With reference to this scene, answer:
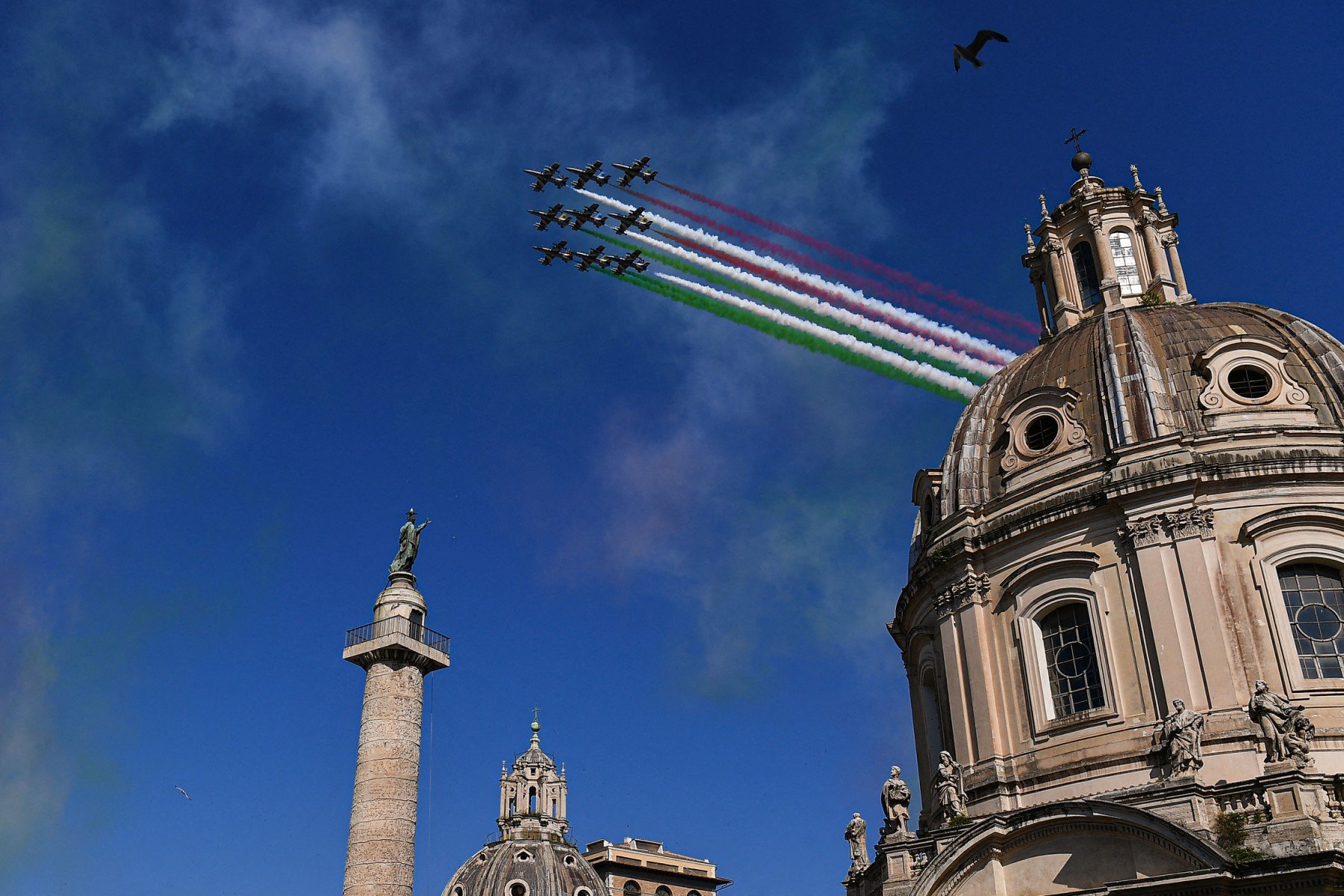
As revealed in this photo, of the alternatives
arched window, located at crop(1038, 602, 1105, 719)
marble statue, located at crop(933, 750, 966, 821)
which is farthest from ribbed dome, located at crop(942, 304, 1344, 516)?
marble statue, located at crop(933, 750, 966, 821)

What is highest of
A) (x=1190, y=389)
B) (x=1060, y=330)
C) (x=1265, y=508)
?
(x=1060, y=330)

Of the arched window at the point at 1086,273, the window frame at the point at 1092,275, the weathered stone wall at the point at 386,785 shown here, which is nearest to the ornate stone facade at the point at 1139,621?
the window frame at the point at 1092,275

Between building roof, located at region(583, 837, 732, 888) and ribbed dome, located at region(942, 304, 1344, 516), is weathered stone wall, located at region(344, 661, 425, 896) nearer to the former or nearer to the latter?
ribbed dome, located at region(942, 304, 1344, 516)

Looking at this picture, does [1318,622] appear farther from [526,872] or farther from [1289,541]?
[526,872]

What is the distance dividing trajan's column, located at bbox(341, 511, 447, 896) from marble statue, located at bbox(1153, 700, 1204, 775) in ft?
→ 80.7

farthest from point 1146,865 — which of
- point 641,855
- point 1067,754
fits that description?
point 641,855

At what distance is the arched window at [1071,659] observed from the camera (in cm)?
3050

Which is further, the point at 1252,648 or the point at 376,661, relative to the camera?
the point at 376,661

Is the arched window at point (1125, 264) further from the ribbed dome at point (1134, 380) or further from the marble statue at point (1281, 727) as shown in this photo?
the marble statue at point (1281, 727)

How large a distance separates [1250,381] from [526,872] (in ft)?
183

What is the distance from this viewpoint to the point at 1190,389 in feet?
107

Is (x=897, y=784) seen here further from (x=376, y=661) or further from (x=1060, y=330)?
(x=376, y=661)

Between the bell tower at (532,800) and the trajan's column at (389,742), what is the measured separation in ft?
133

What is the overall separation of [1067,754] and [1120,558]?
4.89m
